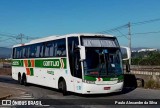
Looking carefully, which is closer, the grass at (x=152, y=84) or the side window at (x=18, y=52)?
the grass at (x=152, y=84)

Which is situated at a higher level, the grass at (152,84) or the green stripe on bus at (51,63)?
the green stripe on bus at (51,63)

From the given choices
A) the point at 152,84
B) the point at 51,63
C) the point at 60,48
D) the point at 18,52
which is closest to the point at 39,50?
the point at 51,63

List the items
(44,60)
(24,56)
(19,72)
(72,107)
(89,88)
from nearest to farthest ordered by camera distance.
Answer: (72,107)
(89,88)
(44,60)
(24,56)
(19,72)

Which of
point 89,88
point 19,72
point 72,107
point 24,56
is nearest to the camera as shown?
point 72,107

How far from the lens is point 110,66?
57.8ft

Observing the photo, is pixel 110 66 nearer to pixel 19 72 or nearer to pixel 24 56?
pixel 24 56

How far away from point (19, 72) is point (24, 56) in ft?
7.46

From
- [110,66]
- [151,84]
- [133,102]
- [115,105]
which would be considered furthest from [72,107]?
[151,84]

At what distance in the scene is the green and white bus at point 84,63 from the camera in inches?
679

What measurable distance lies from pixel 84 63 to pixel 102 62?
888 millimetres

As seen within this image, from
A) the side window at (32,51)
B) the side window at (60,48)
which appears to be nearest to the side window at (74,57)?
the side window at (60,48)

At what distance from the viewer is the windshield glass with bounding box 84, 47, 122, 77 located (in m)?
17.3

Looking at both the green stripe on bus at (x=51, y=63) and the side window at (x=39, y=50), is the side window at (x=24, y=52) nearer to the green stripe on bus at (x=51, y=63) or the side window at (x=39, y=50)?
the green stripe on bus at (x=51, y=63)

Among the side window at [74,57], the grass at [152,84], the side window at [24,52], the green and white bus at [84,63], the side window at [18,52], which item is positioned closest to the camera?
the green and white bus at [84,63]
